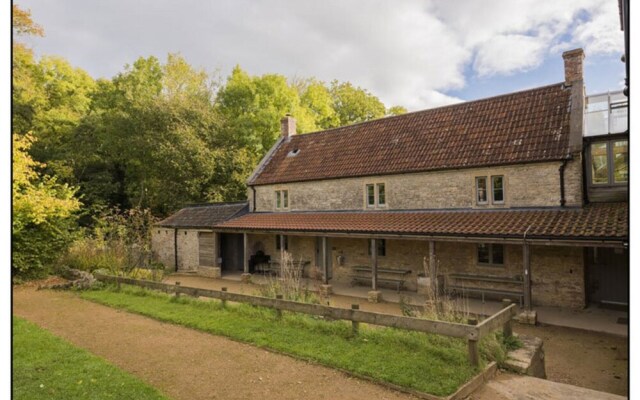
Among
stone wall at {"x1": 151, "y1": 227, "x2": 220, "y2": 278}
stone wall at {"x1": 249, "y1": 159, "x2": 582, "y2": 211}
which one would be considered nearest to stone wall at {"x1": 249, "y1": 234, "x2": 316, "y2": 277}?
stone wall at {"x1": 249, "y1": 159, "x2": 582, "y2": 211}

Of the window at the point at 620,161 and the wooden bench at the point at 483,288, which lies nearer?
the window at the point at 620,161

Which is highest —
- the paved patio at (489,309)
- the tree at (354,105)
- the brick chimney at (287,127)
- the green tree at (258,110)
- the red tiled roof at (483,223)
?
the tree at (354,105)

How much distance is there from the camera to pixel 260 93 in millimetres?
31203

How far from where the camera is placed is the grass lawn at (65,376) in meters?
5.65

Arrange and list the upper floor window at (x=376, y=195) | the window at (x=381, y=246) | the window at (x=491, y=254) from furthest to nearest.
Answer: the upper floor window at (x=376, y=195) → the window at (x=381, y=246) → the window at (x=491, y=254)

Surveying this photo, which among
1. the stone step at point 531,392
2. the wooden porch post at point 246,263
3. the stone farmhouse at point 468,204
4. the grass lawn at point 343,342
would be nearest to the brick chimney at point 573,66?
the stone farmhouse at point 468,204

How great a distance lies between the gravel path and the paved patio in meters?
5.80

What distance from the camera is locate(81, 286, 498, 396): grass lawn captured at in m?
6.21

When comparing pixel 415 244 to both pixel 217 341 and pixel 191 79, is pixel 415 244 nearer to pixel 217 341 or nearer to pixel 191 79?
pixel 217 341

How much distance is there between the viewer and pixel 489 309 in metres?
12.2

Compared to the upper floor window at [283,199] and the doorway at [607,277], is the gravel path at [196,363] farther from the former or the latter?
the upper floor window at [283,199]

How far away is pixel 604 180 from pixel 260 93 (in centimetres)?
2556

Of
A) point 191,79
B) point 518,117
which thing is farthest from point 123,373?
point 191,79

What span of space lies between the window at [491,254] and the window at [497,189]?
A: 1.71 m
